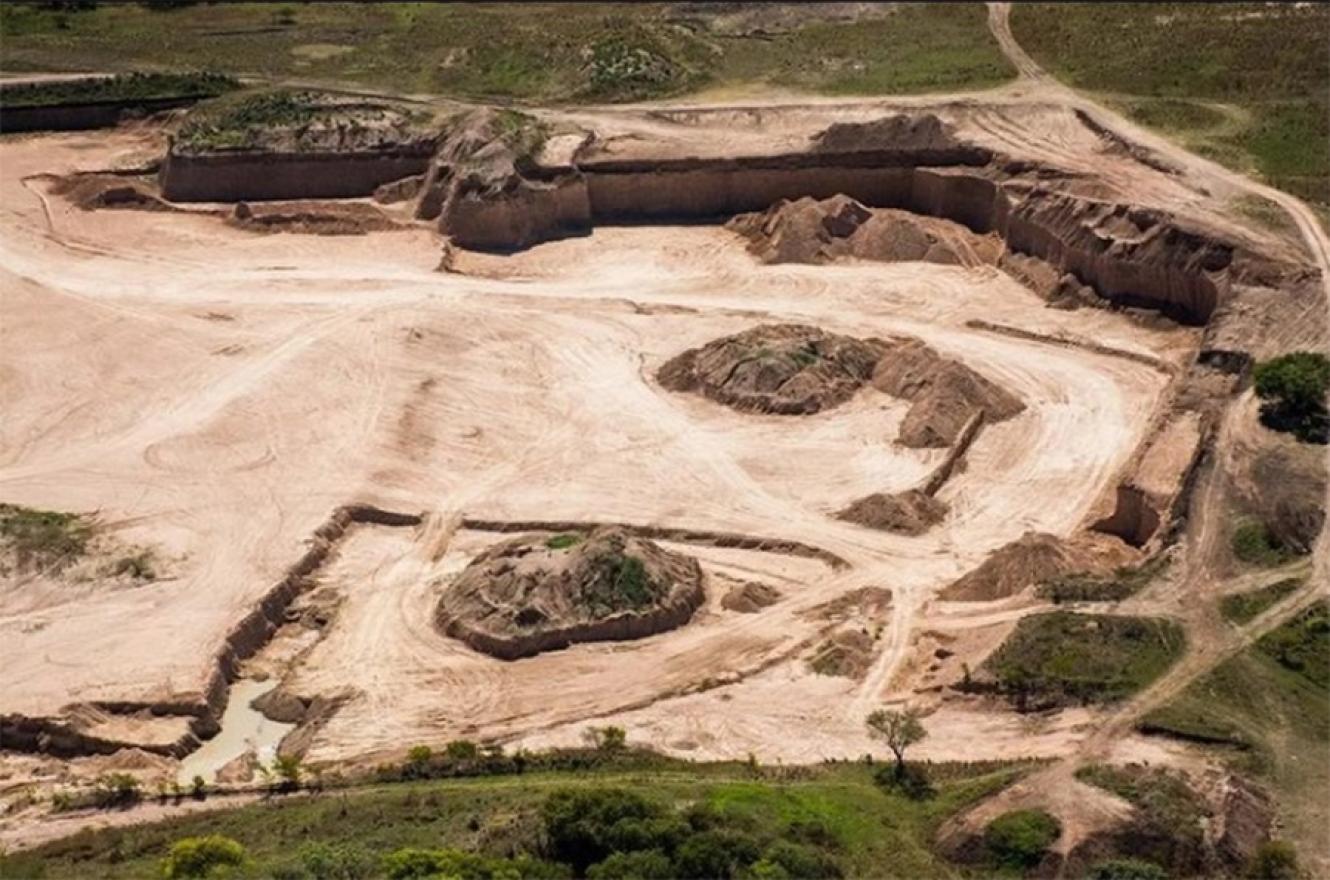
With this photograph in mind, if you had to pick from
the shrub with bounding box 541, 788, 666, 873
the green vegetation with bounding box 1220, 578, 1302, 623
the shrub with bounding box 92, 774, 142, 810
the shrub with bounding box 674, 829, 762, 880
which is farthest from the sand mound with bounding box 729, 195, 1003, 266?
the shrub with bounding box 674, 829, 762, 880

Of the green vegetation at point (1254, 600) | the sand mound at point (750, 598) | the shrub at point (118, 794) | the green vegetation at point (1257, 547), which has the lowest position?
the shrub at point (118, 794)

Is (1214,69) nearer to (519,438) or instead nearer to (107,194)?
(519,438)

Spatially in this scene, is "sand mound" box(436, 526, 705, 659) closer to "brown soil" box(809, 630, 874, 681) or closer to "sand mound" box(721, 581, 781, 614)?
"sand mound" box(721, 581, 781, 614)

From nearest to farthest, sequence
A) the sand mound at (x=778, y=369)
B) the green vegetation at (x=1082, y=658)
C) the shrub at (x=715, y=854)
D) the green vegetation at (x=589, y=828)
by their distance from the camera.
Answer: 1. the shrub at (x=715, y=854)
2. the green vegetation at (x=589, y=828)
3. the green vegetation at (x=1082, y=658)
4. the sand mound at (x=778, y=369)

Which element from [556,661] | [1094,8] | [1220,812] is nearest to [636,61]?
[1094,8]

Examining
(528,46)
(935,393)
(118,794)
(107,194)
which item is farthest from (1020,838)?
(528,46)

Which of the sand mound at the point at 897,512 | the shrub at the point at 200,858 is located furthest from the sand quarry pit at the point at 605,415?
the shrub at the point at 200,858

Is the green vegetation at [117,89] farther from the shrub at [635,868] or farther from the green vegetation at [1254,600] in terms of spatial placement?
the shrub at [635,868]
